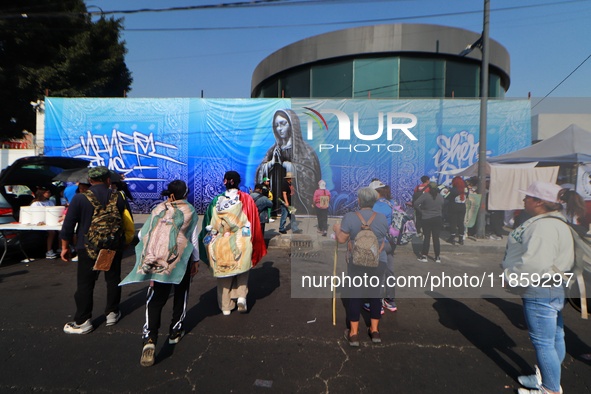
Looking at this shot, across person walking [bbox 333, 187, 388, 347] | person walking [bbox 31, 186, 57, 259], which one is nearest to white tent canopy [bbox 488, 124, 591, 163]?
person walking [bbox 333, 187, 388, 347]

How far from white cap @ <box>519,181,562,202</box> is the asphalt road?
1566 millimetres

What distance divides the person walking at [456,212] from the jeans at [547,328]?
3663mm

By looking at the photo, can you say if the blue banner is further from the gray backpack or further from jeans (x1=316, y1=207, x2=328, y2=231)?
the gray backpack

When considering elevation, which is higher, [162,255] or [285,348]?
[162,255]

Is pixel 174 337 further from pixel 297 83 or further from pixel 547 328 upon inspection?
pixel 297 83

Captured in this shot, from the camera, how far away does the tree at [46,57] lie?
14.9 m

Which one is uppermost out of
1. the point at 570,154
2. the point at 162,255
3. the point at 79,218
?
the point at 570,154

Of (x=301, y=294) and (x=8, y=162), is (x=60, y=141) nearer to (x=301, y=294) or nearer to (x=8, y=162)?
(x=8, y=162)

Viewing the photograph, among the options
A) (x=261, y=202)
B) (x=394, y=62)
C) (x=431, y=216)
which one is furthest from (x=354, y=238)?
(x=394, y=62)

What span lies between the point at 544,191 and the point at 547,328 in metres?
1.03

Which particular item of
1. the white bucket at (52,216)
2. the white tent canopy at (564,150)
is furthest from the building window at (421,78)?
the white bucket at (52,216)

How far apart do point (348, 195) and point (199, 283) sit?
10.3ft

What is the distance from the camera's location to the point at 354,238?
3426mm

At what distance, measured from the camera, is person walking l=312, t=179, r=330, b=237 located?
3760 millimetres
